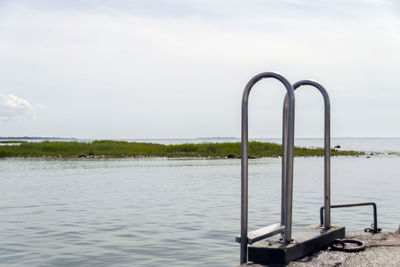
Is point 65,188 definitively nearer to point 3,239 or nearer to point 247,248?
point 3,239

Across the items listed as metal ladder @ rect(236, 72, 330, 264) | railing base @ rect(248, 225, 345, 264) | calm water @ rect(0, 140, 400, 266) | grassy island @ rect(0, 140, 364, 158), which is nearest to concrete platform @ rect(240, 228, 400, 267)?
railing base @ rect(248, 225, 345, 264)

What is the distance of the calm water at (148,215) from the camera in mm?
8711

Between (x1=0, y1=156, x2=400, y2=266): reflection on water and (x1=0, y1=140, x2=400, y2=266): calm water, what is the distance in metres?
0.02

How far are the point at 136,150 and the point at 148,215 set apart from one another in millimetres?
38887

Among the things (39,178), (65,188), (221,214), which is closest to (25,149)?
(39,178)

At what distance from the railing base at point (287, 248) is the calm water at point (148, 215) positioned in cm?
291

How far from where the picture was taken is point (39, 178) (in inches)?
968

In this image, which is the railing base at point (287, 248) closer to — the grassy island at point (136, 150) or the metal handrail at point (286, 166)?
the metal handrail at point (286, 166)

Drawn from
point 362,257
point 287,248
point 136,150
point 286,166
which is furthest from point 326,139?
point 136,150

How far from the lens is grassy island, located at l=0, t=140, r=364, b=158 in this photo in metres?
47.9

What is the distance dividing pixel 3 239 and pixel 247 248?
22.1ft

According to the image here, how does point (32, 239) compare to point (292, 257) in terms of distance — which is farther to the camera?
point (32, 239)

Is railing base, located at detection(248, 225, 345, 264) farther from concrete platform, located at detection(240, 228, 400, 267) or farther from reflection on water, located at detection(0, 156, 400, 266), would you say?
reflection on water, located at detection(0, 156, 400, 266)

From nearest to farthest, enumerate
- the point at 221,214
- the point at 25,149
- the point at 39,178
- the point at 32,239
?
the point at 32,239
the point at 221,214
the point at 39,178
the point at 25,149
